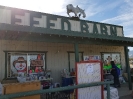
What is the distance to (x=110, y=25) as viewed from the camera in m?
13.1

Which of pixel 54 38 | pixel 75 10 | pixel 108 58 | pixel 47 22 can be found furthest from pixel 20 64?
pixel 108 58

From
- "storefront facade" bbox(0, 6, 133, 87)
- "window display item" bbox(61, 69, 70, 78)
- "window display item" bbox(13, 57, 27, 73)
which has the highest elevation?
"storefront facade" bbox(0, 6, 133, 87)

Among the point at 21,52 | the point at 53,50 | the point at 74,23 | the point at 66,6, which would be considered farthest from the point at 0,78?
the point at 66,6

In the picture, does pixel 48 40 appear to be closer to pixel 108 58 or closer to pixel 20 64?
pixel 20 64

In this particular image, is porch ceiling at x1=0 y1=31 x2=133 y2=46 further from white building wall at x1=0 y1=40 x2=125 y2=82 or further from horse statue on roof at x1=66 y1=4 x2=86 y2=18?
horse statue on roof at x1=66 y1=4 x2=86 y2=18

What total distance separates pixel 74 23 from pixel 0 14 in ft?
16.7

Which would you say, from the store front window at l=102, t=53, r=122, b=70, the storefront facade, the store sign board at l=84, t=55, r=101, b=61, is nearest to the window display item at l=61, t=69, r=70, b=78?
the storefront facade

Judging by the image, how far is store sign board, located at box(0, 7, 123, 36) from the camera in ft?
28.7

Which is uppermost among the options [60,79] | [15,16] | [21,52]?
[15,16]

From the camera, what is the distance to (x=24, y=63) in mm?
8633

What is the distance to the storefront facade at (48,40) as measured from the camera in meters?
6.29

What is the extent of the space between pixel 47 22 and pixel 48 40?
359 centimetres

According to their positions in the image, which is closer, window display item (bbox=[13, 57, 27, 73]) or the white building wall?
the white building wall

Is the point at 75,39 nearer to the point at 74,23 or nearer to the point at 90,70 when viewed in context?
the point at 90,70
